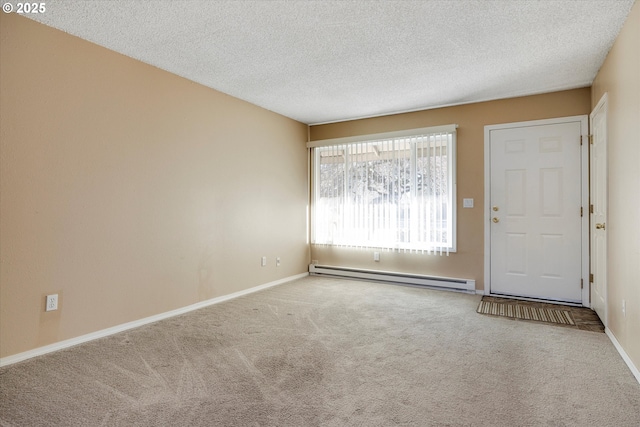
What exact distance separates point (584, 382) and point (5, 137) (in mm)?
4164

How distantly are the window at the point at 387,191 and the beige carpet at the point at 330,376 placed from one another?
63.7 inches

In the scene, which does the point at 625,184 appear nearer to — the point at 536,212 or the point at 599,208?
the point at 599,208

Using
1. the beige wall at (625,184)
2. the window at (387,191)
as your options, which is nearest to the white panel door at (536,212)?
the window at (387,191)

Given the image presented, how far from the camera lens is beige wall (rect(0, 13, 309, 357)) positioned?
8.37ft

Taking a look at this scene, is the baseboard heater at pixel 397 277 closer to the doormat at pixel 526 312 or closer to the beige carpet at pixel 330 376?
the doormat at pixel 526 312

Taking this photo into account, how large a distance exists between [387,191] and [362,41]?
253 cm

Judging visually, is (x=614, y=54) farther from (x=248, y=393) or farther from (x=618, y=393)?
(x=248, y=393)

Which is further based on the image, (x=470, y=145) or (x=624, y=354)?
(x=470, y=145)

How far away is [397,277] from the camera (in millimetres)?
4992

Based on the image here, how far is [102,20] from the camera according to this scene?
2.62 meters

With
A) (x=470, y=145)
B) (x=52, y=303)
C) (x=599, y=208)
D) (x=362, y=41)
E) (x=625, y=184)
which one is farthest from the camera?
(x=470, y=145)

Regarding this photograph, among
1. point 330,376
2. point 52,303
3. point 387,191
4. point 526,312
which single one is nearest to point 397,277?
point 387,191

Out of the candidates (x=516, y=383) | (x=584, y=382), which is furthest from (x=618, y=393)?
(x=516, y=383)

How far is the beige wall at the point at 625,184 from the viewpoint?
229 centimetres
